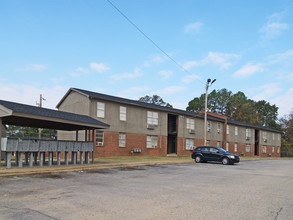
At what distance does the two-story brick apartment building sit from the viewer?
27.7 meters

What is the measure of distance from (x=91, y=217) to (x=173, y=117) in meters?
34.7

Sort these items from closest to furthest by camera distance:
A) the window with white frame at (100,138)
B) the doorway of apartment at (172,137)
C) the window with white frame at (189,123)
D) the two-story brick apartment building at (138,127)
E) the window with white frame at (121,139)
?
1. the window with white frame at (100,138)
2. the two-story brick apartment building at (138,127)
3. the window with white frame at (121,139)
4. the window with white frame at (189,123)
5. the doorway of apartment at (172,137)

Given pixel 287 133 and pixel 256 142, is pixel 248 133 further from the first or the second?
pixel 287 133

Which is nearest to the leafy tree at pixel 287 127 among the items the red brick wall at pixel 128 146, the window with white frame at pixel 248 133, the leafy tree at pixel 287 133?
the leafy tree at pixel 287 133

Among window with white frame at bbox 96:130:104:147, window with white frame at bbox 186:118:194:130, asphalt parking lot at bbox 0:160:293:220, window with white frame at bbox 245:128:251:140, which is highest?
window with white frame at bbox 186:118:194:130

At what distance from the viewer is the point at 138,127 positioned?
3162cm

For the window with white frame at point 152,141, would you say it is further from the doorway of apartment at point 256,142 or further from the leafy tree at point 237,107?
the leafy tree at point 237,107

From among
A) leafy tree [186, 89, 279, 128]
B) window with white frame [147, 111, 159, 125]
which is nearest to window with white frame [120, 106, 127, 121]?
window with white frame [147, 111, 159, 125]

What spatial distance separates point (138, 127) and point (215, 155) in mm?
9892

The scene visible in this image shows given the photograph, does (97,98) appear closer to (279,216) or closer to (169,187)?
(169,187)

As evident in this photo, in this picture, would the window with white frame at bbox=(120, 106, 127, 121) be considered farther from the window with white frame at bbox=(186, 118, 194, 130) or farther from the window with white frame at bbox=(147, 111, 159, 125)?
the window with white frame at bbox=(186, 118, 194, 130)

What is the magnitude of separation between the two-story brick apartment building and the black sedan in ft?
25.5

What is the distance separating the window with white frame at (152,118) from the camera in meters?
33.2

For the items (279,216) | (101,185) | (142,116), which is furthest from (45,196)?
(142,116)
